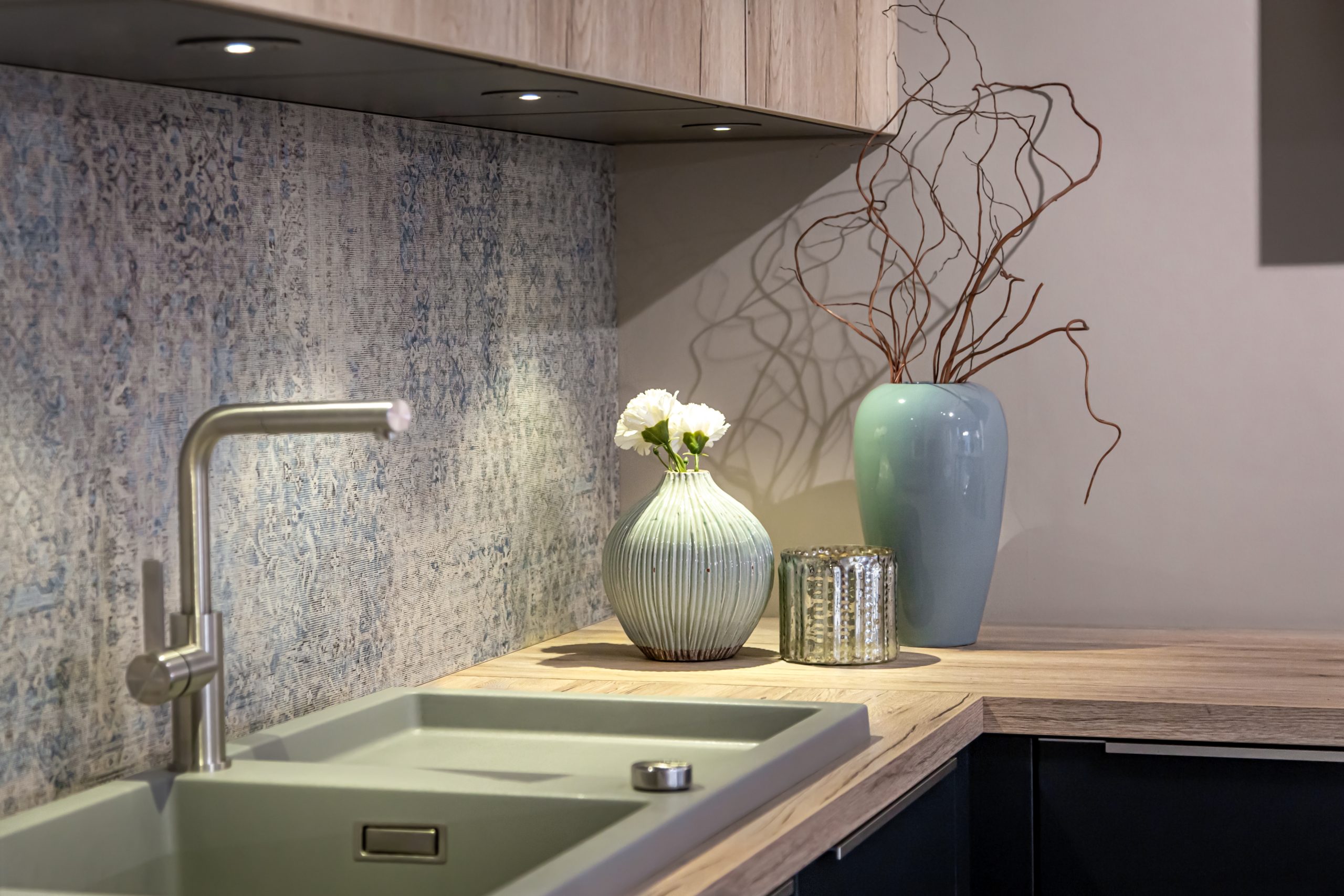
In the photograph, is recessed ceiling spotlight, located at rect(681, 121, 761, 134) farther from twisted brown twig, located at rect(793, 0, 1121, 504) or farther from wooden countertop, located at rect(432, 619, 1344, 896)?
wooden countertop, located at rect(432, 619, 1344, 896)

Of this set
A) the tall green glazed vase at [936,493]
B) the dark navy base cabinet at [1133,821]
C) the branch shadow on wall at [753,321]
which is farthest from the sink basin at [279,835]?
the branch shadow on wall at [753,321]

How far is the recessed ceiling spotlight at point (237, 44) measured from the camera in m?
1.23

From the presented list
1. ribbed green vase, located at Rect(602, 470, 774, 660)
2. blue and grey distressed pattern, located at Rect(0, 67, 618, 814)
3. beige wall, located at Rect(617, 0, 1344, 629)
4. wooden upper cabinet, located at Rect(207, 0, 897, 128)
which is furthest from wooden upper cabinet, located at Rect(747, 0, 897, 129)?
Answer: ribbed green vase, located at Rect(602, 470, 774, 660)

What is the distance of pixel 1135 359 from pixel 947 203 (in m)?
0.37

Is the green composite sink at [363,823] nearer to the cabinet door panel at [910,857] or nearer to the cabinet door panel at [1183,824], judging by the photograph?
the cabinet door panel at [910,857]

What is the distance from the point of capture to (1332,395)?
222 centimetres

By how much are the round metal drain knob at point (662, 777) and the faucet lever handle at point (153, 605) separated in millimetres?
434

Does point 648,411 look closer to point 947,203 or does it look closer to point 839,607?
point 839,607

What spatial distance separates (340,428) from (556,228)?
1018mm

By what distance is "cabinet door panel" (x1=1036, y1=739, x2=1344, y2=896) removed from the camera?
172 cm

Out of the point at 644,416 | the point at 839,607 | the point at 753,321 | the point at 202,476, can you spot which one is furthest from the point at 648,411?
the point at 202,476

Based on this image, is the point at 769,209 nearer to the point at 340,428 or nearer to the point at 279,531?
the point at 279,531

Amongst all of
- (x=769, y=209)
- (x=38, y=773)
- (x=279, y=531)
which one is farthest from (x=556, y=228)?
(x=38, y=773)

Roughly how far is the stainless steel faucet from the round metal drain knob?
35cm
